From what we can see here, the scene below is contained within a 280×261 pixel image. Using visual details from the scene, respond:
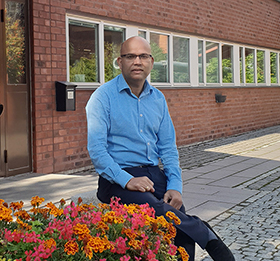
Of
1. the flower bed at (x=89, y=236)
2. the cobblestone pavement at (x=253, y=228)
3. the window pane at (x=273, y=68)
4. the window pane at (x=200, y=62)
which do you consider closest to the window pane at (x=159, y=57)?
the window pane at (x=200, y=62)

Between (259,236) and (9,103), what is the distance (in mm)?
4236

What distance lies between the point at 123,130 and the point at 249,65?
1324cm

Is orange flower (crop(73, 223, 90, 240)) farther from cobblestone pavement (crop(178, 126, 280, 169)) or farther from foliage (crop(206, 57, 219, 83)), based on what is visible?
foliage (crop(206, 57, 219, 83))

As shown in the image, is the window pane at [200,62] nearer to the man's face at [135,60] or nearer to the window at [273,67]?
the window at [273,67]

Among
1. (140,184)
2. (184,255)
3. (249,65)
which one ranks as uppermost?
(249,65)

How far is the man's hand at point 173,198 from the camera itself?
2930 mm

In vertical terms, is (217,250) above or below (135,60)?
below

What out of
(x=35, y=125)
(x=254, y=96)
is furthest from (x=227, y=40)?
(x=35, y=125)

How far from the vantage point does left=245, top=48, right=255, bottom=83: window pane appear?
15.5m

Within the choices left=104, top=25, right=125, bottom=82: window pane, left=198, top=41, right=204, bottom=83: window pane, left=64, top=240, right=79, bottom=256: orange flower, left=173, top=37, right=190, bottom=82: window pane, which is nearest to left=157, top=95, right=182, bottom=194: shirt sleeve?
left=64, top=240, right=79, bottom=256: orange flower

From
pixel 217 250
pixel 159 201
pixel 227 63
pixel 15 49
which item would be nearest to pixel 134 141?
pixel 159 201

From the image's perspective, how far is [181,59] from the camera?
1174 centimetres

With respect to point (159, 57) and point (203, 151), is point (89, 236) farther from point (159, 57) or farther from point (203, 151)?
point (159, 57)

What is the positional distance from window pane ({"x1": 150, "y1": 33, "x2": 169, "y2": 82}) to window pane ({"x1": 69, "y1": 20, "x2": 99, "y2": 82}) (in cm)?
206
